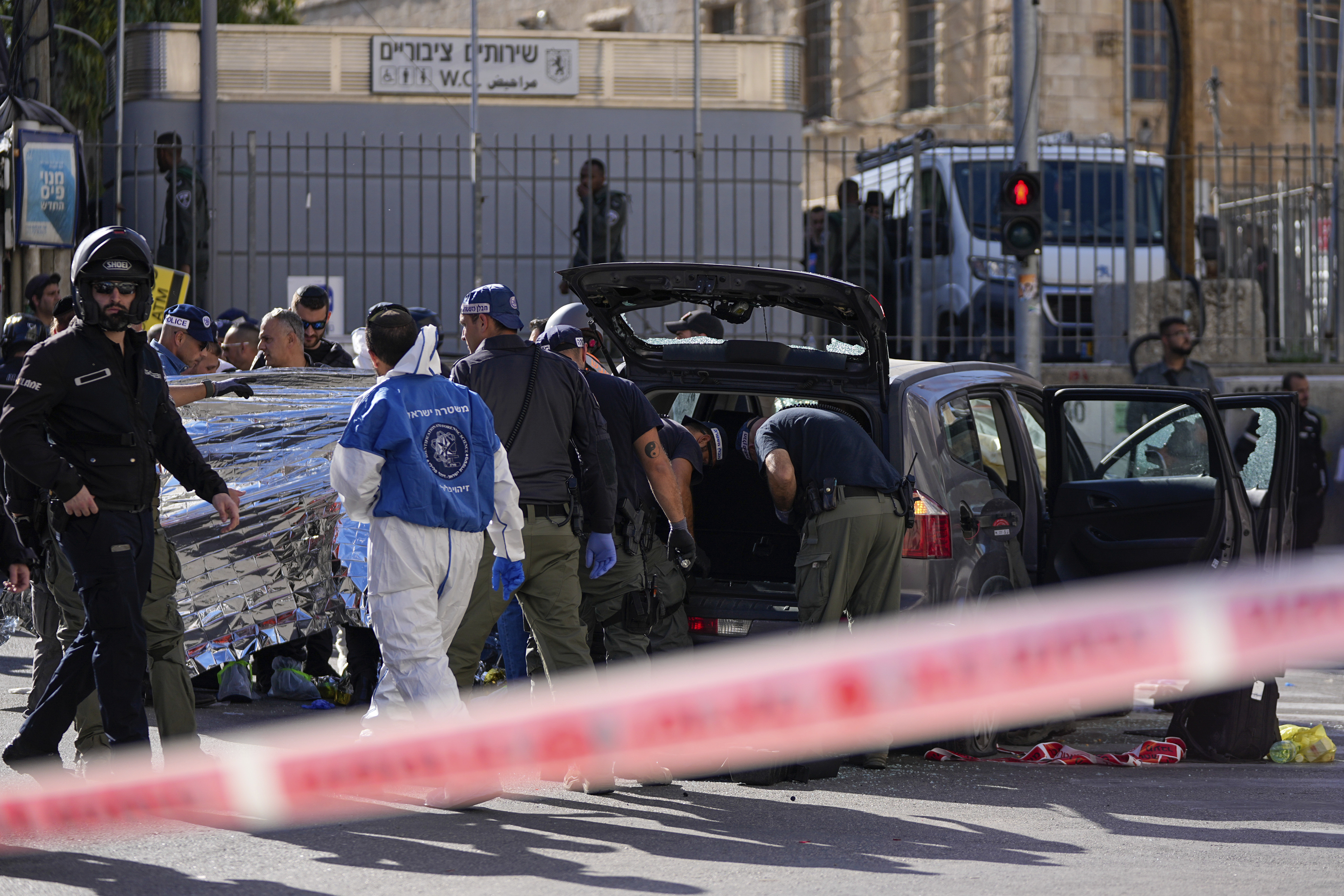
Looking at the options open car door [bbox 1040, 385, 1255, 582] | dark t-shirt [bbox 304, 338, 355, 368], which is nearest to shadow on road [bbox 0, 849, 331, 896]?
open car door [bbox 1040, 385, 1255, 582]

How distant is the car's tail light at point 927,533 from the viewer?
685 cm

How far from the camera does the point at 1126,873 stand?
5.22 meters

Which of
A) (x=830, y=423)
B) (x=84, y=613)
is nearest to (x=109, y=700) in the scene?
(x=84, y=613)

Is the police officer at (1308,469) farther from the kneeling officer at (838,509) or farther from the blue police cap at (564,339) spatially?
the blue police cap at (564,339)

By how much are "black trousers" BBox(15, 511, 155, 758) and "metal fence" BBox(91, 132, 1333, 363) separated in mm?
8532


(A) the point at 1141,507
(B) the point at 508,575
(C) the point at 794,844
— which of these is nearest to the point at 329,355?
(B) the point at 508,575

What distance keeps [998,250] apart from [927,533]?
365 inches

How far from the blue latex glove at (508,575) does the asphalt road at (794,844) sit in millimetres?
748

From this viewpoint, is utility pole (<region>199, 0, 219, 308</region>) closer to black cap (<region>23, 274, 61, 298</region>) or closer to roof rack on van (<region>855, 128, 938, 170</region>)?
black cap (<region>23, 274, 61, 298</region>)

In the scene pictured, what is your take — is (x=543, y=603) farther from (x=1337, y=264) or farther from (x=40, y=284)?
(x=1337, y=264)

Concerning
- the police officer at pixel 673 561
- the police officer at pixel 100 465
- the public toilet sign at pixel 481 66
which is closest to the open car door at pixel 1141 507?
the police officer at pixel 673 561

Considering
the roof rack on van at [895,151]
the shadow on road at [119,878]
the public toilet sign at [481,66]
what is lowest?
the shadow on road at [119,878]

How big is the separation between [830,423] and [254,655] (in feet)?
11.2

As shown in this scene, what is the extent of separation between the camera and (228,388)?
24.4 ft
